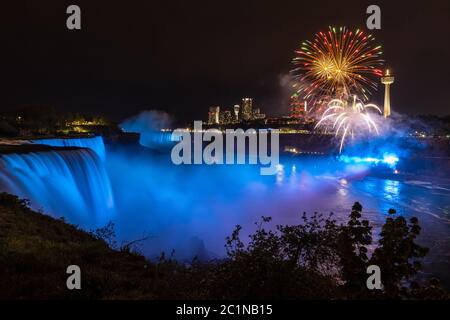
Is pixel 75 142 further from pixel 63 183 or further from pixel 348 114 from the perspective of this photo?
pixel 348 114

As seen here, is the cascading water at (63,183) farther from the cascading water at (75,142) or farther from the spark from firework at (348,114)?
the spark from firework at (348,114)

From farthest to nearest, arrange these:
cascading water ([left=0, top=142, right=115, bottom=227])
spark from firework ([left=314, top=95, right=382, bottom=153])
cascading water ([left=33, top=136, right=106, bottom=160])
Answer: spark from firework ([left=314, top=95, right=382, bottom=153]) → cascading water ([left=33, top=136, right=106, bottom=160]) → cascading water ([left=0, top=142, right=115, bottom=227])

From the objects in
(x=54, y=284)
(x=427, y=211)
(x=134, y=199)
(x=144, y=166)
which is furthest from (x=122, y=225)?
(x=144, y=166)

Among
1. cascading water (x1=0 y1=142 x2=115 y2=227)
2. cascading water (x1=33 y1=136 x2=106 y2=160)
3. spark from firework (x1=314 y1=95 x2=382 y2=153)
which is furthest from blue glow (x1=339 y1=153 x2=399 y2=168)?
cascading water (x1=0 y1=142 x2=115 y2=227)

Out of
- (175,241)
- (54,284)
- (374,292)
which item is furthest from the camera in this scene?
(175,241)

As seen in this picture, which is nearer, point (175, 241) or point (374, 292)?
point (374, 292)

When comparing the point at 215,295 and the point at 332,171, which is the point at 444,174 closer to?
the point at 332,171

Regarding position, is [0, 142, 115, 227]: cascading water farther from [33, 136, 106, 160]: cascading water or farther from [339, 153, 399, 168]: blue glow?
[339, 153, 399, 168]: blue glow

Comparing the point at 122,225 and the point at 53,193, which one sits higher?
the point at 53,193

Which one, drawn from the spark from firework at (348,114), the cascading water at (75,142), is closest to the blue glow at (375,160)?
the spark from firework at (348,114)
